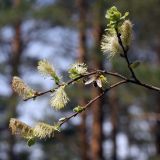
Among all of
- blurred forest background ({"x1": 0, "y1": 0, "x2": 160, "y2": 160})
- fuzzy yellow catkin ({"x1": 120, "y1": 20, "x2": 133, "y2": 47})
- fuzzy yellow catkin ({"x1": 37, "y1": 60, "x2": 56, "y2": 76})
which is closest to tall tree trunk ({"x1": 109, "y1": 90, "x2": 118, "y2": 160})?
blurred forest background ({"x1": 0, "y1": 0, "x2": 160, "y2": 160})

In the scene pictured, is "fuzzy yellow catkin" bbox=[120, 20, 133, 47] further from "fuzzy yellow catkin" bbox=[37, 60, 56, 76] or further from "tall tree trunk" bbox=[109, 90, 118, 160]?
"tall tree trunk" bbox=[109, 90, 118, 160]

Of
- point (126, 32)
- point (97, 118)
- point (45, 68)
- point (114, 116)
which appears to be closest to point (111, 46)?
point (126, 32)

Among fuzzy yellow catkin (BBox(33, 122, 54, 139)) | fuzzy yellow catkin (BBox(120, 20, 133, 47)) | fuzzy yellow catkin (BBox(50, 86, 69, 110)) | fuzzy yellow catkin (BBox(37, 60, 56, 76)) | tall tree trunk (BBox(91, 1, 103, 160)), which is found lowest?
fuzzy yellow catkin (BBox(33, 122, 54, 139))

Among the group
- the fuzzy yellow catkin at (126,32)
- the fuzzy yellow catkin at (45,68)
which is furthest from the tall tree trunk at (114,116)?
the fuzzy yellow catkin at (126,32)

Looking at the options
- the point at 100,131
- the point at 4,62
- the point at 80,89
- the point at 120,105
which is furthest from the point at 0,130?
the point at 100,131

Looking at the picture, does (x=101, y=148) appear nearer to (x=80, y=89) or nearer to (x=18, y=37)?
(x=80, y=89)

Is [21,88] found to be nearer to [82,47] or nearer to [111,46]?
[111,46]
